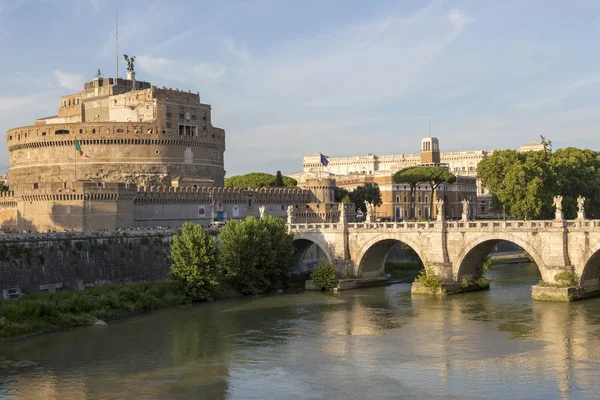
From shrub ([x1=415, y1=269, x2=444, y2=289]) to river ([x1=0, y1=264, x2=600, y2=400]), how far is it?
8.69 ft

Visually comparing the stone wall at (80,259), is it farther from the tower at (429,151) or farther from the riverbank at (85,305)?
the tower at (429,151)

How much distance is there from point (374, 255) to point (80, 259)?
66.3 ft

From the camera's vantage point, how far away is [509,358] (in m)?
32.4

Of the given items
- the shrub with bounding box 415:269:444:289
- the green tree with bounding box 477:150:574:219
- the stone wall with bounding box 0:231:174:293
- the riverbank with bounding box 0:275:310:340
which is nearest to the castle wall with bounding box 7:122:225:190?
the stone wall with bounding box 0:231:174:293

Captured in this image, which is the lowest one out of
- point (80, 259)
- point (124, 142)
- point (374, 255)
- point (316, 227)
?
point (374, 255)

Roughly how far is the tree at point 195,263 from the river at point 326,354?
214 cm

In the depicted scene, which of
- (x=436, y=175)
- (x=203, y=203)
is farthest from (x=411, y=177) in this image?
(x=203, y=203)

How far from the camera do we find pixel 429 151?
134 m

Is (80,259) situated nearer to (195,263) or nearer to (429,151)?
(195,263)

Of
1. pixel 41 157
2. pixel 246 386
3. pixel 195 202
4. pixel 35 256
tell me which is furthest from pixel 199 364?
pixel 41 157

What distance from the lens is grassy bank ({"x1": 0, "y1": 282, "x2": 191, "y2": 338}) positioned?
39375 millimetres

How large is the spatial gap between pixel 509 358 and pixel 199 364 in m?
12.5

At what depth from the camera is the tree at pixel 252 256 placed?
52.4 metres

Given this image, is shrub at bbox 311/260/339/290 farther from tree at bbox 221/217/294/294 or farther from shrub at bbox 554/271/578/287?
shrub at bbox 554/271/578/287
